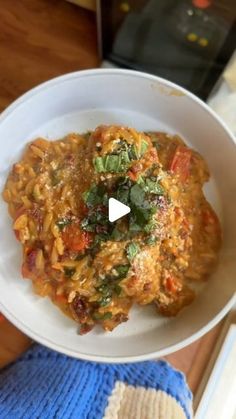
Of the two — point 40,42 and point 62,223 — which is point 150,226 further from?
point 40,42

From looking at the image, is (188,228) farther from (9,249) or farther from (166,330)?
(9,249)

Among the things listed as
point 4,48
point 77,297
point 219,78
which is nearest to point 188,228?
point 77,297

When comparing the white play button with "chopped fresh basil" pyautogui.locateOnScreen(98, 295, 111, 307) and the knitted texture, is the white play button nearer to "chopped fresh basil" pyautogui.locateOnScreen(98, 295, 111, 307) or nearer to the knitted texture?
"chopped fresh basil" pyautogui.locateOnScreen(98, 295, 111, 307)

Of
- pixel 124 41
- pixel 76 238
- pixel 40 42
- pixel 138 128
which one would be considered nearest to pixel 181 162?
pixel 138 128

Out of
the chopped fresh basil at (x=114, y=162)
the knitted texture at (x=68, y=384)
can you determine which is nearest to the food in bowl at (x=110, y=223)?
the chopped fresh basil at (x=114, y=162)

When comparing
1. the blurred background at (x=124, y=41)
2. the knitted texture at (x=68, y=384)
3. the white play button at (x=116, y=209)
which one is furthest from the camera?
the blurred background at (x=124, y=41)

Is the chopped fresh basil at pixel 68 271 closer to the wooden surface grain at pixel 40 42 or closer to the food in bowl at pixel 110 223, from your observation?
the food in bowl at pixel 110 223
